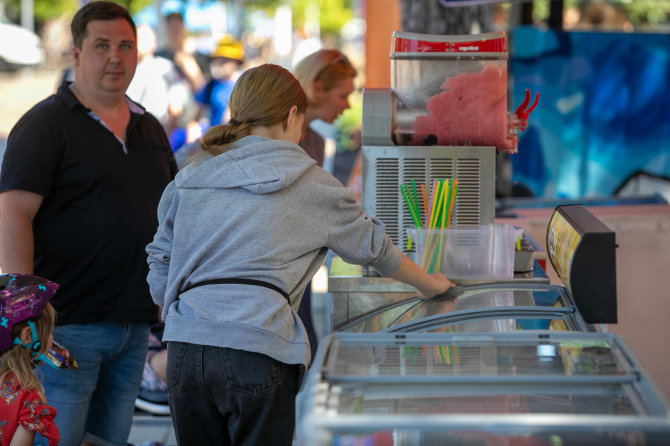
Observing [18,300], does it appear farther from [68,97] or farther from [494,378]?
[494,378]

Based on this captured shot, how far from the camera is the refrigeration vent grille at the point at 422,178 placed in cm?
296

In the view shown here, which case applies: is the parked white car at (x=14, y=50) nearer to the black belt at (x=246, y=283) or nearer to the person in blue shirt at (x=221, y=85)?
the person in blue shirt at (x=221, y=85)

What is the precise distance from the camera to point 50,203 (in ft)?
Answer: 10.6

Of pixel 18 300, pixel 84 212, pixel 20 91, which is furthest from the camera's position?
pixel 20 91

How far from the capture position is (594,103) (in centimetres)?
714

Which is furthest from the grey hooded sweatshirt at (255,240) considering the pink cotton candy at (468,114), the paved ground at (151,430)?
the paved ground at (151,430)

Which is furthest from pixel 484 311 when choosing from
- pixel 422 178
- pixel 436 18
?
pixel 436 18

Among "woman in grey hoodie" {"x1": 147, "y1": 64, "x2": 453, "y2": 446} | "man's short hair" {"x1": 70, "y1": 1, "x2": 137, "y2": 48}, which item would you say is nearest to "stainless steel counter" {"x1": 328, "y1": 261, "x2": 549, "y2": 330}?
"woman in grey hoodie" {"x1": 147, "y1": 64, "x2": 453, "y2": 446}

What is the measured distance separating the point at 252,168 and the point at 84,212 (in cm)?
115

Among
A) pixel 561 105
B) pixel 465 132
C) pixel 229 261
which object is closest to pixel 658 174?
pixel 561 105

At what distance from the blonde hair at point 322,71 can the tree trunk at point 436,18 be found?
7.20 feet

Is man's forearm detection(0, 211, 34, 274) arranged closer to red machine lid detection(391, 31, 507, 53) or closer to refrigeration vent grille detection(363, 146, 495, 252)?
refrigeration vent grille detection(363, 146, 495, 252)

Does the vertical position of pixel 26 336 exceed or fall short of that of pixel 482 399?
it falls short

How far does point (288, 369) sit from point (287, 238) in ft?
1.26
